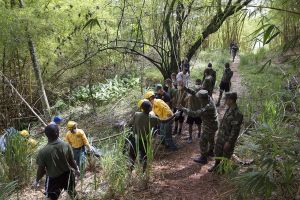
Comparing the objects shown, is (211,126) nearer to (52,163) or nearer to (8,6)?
(52,163)

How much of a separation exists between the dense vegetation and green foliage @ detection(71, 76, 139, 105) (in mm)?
41

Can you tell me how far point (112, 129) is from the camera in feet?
29.1

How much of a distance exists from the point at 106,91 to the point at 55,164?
28.0 ft

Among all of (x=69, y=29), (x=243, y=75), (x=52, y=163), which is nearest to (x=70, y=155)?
(x=52, y=163)

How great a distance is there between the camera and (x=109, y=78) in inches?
564

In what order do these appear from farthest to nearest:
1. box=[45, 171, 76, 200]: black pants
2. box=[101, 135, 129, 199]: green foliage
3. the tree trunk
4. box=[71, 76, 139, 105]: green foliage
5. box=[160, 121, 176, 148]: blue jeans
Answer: box=[71, 76, 139, 105]: green foliage → the tree trunk → box=[160, 121, 176, 148]: blue jeans → box=[101, 135, 129, 199]: green foliage → box=[45, 171, 76, 200]: black pants

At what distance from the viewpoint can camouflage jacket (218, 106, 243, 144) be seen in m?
4.72

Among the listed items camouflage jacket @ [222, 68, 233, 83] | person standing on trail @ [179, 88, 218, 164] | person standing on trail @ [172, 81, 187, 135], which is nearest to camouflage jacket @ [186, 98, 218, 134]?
person standing on trail @ [179, 88, 218, 164]

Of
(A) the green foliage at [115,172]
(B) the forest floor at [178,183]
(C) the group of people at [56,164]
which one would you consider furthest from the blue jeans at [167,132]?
(C) the group of people at [56,164]

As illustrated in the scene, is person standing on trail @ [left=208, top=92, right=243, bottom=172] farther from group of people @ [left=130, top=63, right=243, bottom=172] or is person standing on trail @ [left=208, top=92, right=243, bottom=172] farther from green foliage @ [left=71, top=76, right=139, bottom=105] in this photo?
green foliage @ [left=71, top=76, right=139, bottom=105]

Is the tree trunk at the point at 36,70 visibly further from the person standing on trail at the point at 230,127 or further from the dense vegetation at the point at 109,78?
the person standing on trail at the point at 230,127

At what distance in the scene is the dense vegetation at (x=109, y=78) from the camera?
4484 millimetres

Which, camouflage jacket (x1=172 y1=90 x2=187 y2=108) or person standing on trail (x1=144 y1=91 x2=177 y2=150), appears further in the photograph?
camouflage jacket (x1=172 y1=90 x2=187 y2=108)

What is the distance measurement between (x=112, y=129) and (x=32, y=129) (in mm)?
2963
